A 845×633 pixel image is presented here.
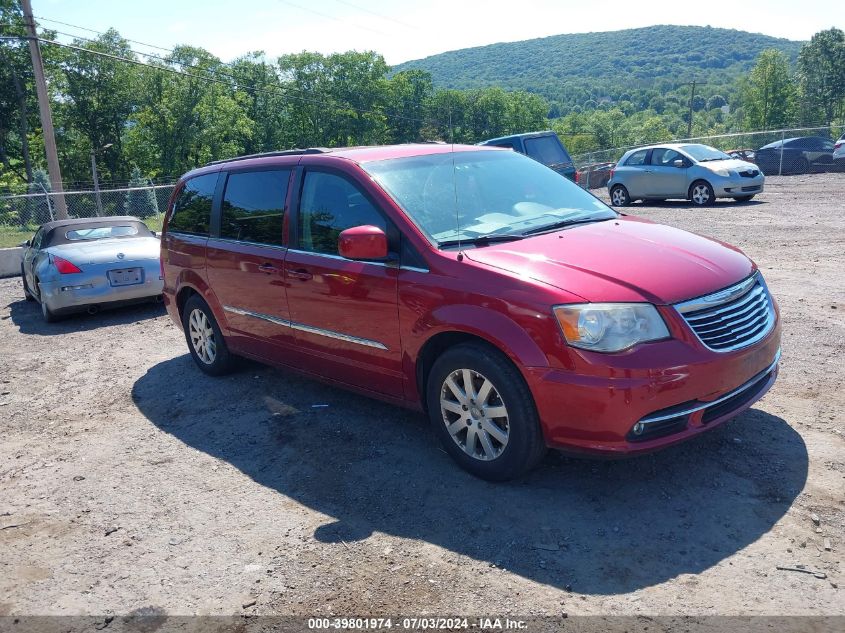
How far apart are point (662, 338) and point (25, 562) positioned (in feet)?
11.6


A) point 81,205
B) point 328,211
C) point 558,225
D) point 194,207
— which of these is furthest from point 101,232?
point 81,205

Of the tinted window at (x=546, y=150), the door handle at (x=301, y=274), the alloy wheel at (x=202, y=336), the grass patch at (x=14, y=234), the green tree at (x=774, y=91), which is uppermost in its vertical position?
the green tree at (x=774, y=91)

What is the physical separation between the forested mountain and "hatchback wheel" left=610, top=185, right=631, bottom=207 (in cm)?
5461

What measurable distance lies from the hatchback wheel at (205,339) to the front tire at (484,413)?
108 inches

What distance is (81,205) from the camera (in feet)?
67.2

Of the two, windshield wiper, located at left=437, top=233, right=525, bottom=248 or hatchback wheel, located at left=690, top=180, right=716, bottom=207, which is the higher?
windshield wiper, located at left=437, top=233, right=525, bottom=248

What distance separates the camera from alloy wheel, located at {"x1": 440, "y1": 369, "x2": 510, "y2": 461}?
3830 millimetres

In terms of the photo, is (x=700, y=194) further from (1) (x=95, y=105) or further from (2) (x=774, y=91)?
(2) (x=774, y=91)

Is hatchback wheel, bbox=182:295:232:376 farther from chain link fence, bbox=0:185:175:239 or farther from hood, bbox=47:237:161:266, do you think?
chain link fence, bbox=0:185:175:239

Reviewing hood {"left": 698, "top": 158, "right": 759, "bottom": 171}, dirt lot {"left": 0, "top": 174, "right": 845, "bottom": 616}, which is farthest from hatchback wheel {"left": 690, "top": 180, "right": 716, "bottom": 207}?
dirt lot {"left": 0, "top": 174, "right": 845, "bottom": 616}

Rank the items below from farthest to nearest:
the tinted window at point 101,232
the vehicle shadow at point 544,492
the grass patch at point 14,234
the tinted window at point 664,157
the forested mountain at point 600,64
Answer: the forested mountain at point 600,64 < the grass patch at point 14,234 < the tinted window at point 664,157 < the tinted window at point 101,232 < the vehicle shadow at point 544,492

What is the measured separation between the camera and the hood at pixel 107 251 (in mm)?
9305

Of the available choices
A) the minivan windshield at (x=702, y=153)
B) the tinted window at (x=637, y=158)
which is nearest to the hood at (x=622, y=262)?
the minivan windshield at (x=702, y=153)

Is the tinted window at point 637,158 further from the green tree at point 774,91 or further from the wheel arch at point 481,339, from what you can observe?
the green tree at point 774,91
